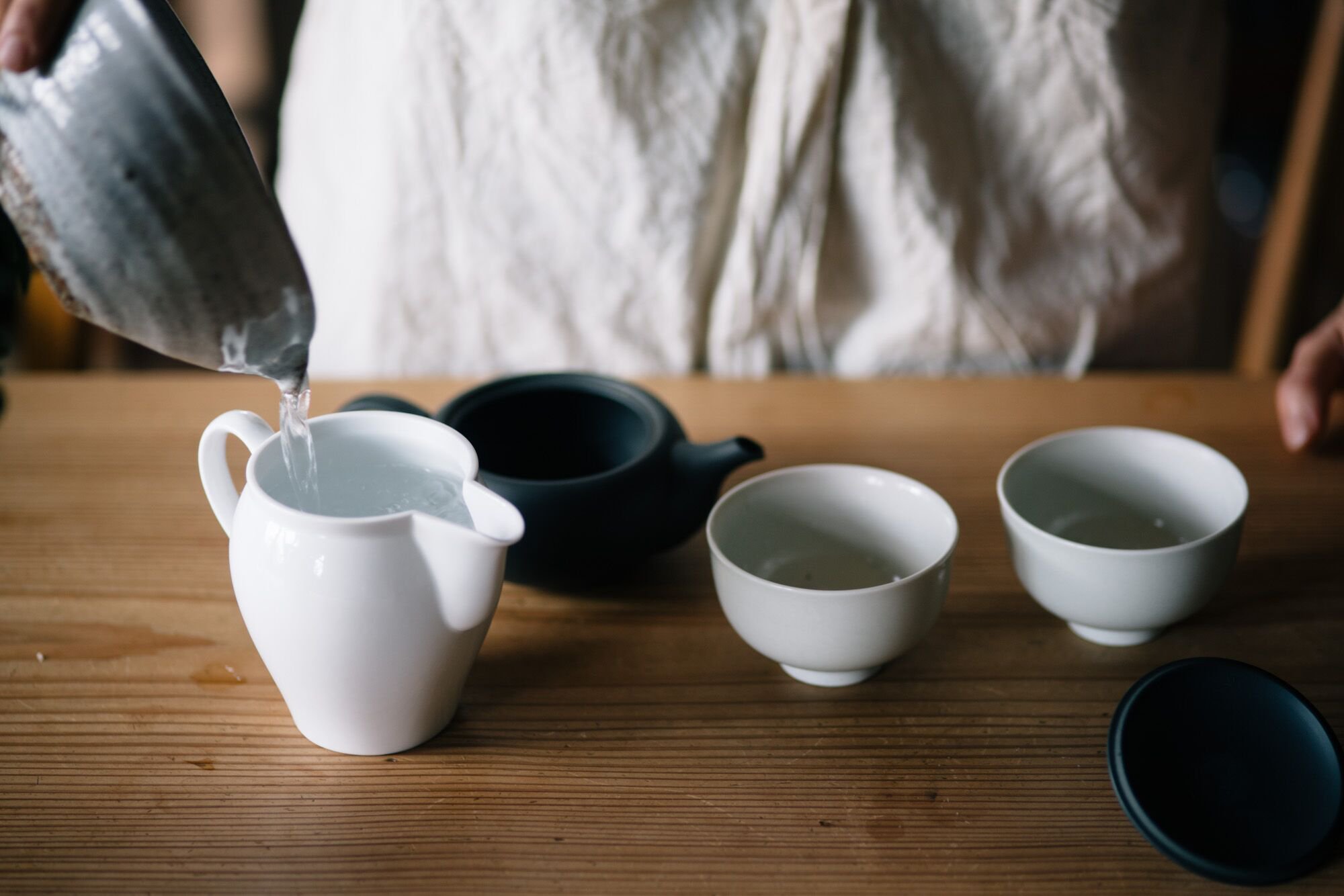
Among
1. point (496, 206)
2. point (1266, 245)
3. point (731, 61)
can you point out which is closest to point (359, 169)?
point (496, 206)

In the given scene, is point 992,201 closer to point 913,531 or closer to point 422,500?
point 913,531

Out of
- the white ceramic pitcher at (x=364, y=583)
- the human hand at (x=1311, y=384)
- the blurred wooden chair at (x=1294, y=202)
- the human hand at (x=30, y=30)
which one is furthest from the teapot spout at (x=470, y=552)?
the blurred wooden chair at (x=1294, y=202)

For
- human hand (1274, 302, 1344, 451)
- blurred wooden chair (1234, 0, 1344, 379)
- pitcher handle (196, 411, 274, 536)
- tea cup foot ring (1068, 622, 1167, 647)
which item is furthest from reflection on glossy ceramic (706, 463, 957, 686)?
blurred wooden chair (1234, 0, 1344, 379)

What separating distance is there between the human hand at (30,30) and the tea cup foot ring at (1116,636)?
0.60 metres

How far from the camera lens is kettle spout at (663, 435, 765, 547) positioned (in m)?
0.65

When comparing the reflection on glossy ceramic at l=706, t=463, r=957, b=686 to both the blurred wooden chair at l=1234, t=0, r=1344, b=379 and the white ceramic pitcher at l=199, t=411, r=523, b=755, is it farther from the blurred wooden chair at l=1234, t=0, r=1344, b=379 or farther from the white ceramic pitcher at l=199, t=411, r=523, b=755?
the blurred wooden chair at l=1234, t=0, r=1344, b=379

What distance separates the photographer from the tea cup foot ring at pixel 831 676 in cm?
60

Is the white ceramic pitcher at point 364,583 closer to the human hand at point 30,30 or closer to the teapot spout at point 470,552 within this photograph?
the teapot spout at point 470,552

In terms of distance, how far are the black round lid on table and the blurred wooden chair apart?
603 mm

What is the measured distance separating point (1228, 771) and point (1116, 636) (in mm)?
120

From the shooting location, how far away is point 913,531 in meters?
0.64

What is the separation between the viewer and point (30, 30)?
0.41 metres

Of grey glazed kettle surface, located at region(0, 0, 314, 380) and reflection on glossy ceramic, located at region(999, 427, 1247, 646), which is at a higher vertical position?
grey glazed kettle surface, located at region(0, 0, 314, 380)

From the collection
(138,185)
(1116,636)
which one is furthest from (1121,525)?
(138,185)
